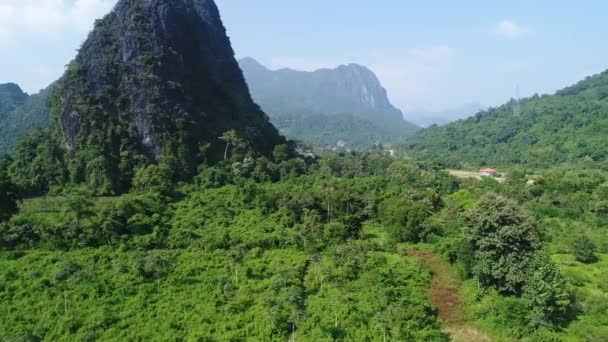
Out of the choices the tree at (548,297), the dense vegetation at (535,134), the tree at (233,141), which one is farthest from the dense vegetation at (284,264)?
the dense vegetation at (535,134)

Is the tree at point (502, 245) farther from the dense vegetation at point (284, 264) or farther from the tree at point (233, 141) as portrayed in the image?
the tree at point (233, 141)

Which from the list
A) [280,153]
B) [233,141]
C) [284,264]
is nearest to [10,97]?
[233,141]

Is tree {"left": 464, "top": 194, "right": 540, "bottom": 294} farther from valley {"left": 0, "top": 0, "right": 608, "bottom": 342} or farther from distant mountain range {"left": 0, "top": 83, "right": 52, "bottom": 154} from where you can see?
distant mountain range {"left": 0, "top": 83, "right": 52, "bottom": 154}

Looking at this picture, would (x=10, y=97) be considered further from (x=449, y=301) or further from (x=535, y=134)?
(x=535, y=134)

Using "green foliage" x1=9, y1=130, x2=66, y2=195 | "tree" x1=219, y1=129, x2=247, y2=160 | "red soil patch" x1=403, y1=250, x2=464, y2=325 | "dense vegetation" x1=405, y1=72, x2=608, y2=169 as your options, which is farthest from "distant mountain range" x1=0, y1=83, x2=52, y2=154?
"dense vegetation" x1=405, y1=72, x2=608, y2=169

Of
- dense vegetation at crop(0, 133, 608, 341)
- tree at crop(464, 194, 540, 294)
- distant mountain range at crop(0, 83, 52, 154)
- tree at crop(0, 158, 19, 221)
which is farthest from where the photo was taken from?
distant mountain range at crop(0, 83, 52, 154)

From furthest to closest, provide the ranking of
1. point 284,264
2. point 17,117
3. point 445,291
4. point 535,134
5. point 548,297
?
point 535,134 < point 17,117 < point 284,264 < point 445,291 < point 548,297
